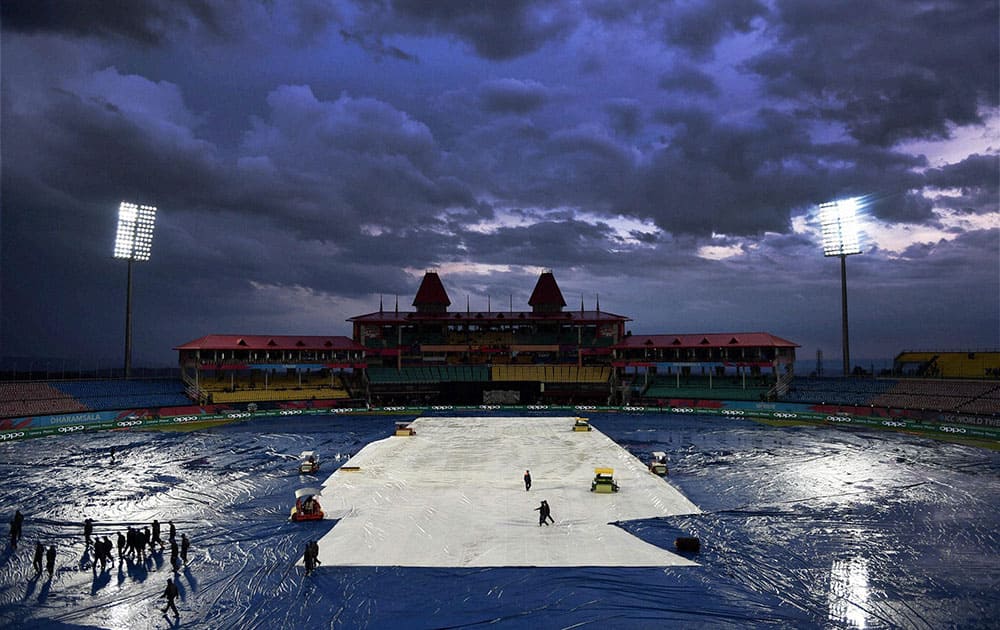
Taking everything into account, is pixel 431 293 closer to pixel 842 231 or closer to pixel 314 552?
pixel 842 231

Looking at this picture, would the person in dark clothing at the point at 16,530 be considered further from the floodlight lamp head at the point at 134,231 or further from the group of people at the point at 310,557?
the floodlight lamp head at the point at 134,231

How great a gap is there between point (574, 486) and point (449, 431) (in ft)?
83.7

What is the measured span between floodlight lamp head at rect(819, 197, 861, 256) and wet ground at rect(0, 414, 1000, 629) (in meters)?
45.6

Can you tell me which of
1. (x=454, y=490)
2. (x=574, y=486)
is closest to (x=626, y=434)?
(x=574, y=486)

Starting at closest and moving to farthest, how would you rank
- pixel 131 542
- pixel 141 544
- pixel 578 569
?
pixel 578 569, pixel 141 544, pixel 131 542

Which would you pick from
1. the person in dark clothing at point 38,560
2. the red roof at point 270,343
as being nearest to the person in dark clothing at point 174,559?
the person in dark clothing at point 38,560

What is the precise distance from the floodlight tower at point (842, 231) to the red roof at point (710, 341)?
11101 millimetres

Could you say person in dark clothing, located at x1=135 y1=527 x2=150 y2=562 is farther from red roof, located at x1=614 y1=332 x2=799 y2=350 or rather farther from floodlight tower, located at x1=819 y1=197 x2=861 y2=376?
floodlight tower, located at x1=819 y1=197 x2=861 y2=376

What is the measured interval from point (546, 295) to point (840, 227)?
156ft

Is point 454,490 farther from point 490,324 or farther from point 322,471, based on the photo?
point 490,324

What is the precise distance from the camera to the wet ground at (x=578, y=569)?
1805 cm

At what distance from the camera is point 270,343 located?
87250mm

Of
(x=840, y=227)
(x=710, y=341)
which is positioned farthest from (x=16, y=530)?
(x=840, y=227)

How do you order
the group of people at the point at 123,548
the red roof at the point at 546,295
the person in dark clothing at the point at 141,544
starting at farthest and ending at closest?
the red roof at the point at 546,295 < the person in dark clothing at the point at 141,544 < the group of people at the point at 123,548
